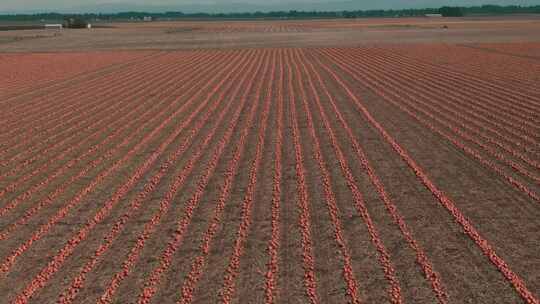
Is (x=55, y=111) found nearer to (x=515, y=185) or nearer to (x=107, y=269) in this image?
(x=107, y=269)

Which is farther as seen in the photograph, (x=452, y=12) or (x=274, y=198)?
(x=452, y=12)

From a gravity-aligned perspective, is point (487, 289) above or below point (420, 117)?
below

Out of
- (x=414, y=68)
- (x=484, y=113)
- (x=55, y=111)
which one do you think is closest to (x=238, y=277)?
(x=484, y=113)

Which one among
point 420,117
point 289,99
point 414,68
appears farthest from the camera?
point 414,68

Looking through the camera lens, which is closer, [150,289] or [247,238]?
[150,289]

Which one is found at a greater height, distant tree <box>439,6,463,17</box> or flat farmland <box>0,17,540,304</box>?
distant tree <box>439,6,463,17</box>

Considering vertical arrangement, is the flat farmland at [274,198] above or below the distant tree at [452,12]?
below

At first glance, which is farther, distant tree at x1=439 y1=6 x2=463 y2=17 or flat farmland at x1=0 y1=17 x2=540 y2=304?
distant tree at x1=439 y1=6 x2=463 y2=17

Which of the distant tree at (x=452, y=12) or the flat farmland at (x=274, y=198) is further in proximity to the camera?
the distant tree at (x=452, y=12)
